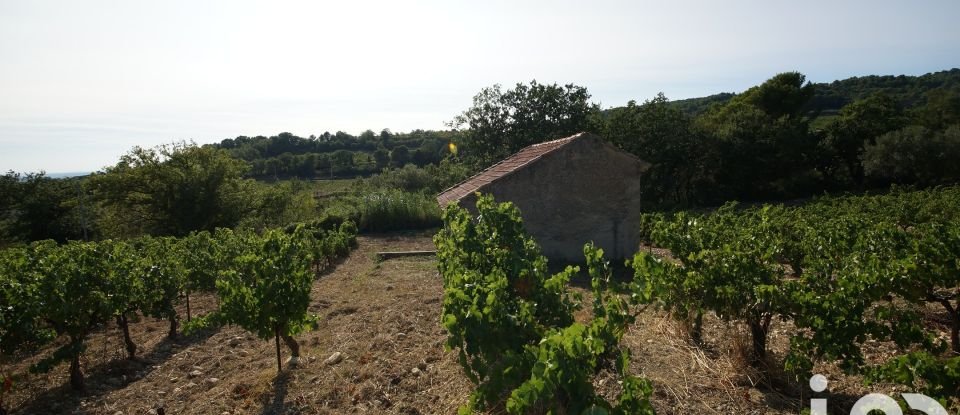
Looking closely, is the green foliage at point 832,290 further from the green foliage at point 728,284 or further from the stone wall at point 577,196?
the stone wall at point 577,196

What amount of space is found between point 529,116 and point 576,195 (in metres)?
14.3

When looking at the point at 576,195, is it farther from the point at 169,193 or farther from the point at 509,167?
the point at 169,193

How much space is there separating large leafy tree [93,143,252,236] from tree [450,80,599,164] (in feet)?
48.4

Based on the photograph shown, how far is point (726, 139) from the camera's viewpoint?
3206cm

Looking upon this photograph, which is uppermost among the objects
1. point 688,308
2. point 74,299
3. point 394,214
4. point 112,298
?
point 74,299

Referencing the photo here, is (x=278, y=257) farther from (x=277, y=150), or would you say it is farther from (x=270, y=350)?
(x=277, y=150)

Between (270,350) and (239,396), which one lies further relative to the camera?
(270,350)

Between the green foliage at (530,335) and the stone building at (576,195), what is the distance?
23.7 feet

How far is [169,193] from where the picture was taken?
1017 inches

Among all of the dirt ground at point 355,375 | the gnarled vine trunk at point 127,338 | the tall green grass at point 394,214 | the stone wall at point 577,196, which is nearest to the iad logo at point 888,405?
the dirt ground at point 355,375

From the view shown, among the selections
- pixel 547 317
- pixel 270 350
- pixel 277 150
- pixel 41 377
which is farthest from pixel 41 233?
pixel 277 150

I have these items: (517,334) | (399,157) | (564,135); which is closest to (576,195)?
(517,334)

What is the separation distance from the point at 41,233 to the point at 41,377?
34.3m

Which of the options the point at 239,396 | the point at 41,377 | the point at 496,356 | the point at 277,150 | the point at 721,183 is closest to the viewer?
the point at 496,356
